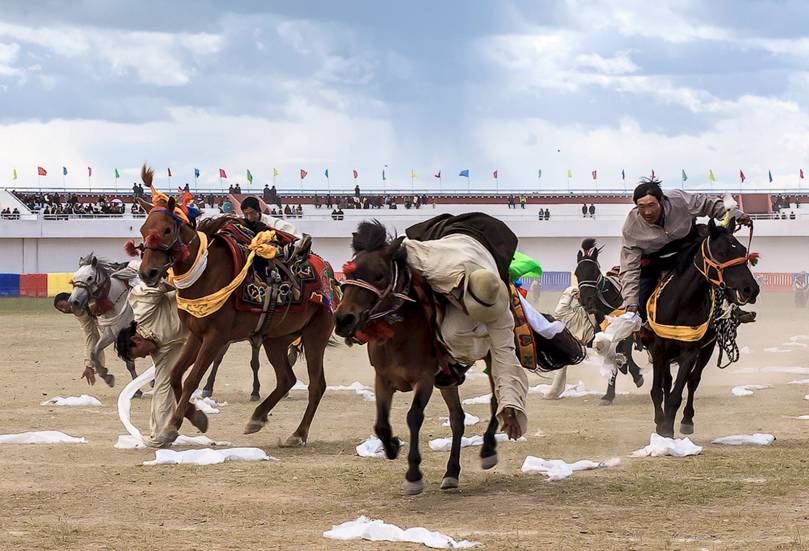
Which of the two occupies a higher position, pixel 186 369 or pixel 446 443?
pixel 186 369

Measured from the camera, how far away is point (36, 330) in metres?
29.9

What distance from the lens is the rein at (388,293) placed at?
7801mm

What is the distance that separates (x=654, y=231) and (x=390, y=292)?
4110 mm

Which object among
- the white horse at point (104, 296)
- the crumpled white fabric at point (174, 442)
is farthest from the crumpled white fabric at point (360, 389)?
the crumpled white fabric at point (174, 442)

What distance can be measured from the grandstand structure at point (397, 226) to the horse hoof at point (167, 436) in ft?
142

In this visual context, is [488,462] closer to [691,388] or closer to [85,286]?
[691,388]

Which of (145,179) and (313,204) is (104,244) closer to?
(313,204)

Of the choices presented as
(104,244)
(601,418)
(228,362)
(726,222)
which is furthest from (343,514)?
(104,244)

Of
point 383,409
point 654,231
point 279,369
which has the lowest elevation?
point 279,369

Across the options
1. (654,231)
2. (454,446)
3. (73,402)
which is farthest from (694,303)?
(73,402)

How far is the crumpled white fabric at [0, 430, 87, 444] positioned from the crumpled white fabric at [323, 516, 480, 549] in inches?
192

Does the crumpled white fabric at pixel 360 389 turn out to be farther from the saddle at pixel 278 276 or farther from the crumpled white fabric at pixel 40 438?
the crumpled white fabric at pixel 40 438

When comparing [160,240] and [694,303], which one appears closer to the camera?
[160,240]

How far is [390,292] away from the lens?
7.91 m
